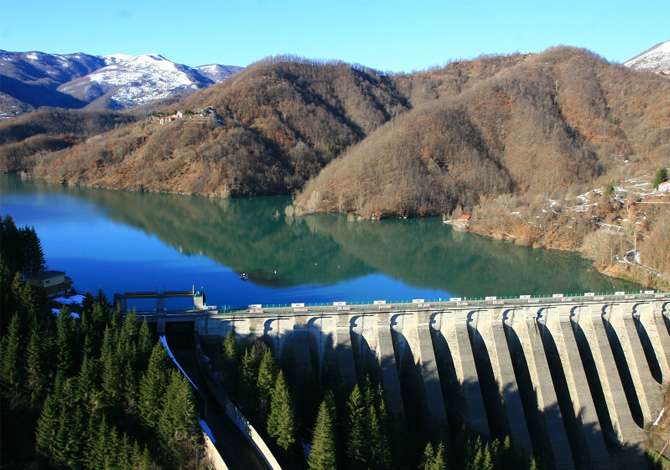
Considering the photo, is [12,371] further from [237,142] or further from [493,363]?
[237,142]

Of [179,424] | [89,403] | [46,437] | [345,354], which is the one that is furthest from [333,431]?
[46,437]

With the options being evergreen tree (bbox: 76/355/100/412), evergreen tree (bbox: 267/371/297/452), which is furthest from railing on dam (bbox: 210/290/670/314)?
evergreen tree (bbox: 76/355/100/412)

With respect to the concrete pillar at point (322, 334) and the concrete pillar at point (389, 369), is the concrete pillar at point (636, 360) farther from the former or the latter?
the concrete pillar at point (322, 334)

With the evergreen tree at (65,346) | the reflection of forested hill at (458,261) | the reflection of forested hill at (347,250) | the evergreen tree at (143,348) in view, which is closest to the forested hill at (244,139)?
the reflection of forested hill at (347,250)

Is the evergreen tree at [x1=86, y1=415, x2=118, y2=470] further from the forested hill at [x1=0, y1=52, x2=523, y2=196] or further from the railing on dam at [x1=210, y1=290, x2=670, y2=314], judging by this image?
the forested hill at [x1=0, y1=52, x2=523, y2=196]

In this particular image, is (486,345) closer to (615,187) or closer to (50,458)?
(50,458)
